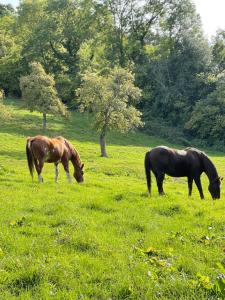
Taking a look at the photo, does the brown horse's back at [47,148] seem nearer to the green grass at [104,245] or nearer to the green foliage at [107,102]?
the green grass at [104,245]

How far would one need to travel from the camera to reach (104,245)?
29.1ft

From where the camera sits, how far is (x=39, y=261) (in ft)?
25.1

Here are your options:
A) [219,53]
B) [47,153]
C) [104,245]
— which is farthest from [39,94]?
[104,245]

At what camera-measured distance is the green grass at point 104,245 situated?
6730mm

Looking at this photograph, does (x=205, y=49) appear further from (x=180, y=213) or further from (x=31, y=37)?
(x=180, y=213)

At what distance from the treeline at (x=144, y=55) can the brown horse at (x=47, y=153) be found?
134 ft

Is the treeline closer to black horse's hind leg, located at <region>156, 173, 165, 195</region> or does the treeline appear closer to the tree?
the tree

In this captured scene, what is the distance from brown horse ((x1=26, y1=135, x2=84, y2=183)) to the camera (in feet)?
60.2

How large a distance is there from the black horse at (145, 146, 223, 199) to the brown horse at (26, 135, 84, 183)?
5.24 m

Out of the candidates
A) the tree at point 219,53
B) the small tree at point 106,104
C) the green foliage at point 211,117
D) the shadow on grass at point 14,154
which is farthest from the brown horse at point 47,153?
the tree at point 219,53

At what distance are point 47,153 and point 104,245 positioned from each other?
1067cm

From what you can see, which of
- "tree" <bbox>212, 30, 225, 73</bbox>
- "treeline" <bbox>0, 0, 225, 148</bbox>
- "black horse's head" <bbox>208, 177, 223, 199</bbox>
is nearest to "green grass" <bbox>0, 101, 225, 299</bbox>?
"black horse's head" <bbox>208, 177, 223, 199</bbox>

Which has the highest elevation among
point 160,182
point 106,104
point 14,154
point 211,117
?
point 106,104

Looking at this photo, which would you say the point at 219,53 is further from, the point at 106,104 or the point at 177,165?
the point at 177,165
